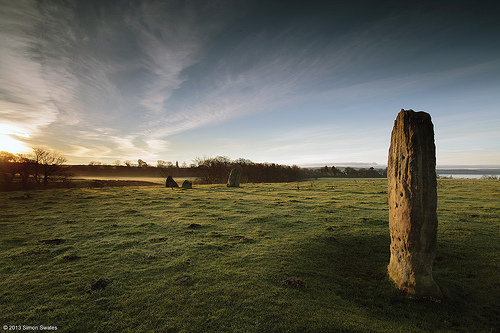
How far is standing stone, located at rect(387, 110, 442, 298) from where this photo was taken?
5.58m

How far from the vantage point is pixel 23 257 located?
6.87m

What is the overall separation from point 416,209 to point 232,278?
5274 millimetres

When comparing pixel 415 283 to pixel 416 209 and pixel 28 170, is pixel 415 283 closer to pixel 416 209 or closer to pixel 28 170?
pixel 416 209

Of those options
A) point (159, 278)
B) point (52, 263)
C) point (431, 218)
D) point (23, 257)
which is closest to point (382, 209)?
point (431, 218)

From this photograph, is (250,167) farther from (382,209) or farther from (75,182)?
(382,209)

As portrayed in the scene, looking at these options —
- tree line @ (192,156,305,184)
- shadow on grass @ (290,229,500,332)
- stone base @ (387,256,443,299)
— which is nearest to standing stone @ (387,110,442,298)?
stone base @ (387,256,443,299)

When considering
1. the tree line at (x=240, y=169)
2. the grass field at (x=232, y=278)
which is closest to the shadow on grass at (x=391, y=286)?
the grass field at (x=232, y=278)

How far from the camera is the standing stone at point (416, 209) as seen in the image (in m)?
5.58

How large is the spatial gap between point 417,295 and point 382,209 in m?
11.0

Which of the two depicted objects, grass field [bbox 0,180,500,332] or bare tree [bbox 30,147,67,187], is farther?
bare tree [bbox 30,147,67,187]

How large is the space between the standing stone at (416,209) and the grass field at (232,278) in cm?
54

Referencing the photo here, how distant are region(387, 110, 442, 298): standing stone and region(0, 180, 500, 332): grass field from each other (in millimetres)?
537

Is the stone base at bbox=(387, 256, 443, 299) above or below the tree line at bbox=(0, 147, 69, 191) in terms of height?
below

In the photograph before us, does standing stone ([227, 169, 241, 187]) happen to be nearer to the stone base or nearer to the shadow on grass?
the shadow on grass
